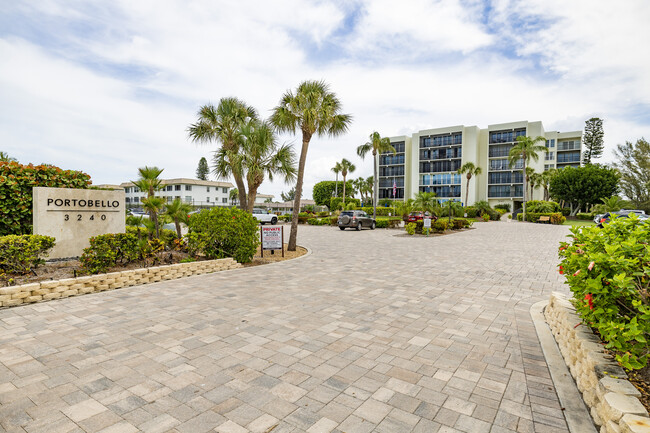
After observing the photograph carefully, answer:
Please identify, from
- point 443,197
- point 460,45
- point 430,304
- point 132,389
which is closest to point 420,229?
point 460,45

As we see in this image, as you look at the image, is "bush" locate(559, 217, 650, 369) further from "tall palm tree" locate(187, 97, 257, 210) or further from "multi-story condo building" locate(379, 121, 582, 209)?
"multi-story condo building" locate(379, 121, 582, 209)

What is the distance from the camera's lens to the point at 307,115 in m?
12.0

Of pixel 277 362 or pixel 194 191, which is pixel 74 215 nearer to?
pixel 277 362

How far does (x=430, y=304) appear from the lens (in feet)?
19.2

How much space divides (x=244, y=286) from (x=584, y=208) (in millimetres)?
58873

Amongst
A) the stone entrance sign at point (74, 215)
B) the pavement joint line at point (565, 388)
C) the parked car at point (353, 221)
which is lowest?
the pavement joint line at point (565, 388)

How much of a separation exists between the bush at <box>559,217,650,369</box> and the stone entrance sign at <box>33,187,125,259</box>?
10488mm

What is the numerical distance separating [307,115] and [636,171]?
64.3m

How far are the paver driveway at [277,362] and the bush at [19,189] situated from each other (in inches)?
160

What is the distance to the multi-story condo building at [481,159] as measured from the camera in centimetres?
5547

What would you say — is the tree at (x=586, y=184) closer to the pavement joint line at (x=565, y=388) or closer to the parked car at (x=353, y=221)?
the parked car at (x=353, y=221)

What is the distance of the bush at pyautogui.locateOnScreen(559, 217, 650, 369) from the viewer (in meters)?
2.47

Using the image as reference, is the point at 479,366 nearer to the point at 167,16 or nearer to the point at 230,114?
the point at 167,16

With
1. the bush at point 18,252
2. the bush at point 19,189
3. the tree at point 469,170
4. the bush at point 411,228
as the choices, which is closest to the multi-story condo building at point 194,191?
the tree at point 469,170
